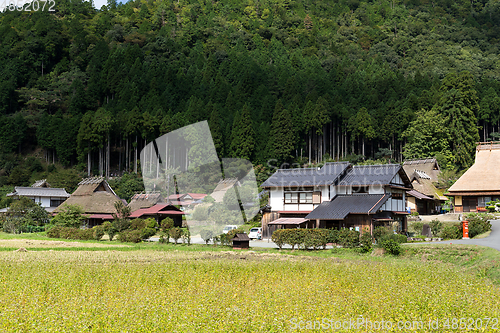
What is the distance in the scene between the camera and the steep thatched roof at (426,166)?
4472 cm

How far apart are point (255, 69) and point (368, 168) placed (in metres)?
45.8

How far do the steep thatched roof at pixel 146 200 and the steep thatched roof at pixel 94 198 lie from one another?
1.83 metres

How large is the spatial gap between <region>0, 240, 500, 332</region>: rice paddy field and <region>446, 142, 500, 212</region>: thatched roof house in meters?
21.8

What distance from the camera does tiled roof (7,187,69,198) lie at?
46.6 metres

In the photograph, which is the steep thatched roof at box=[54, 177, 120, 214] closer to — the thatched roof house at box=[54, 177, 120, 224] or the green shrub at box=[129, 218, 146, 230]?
the thatched roof house at box=[54, 177, 120, 224]

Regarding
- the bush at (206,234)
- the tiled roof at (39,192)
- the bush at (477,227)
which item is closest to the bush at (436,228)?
the bush at (477,227)

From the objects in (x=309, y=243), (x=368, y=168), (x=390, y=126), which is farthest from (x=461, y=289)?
(x=390, y=126)

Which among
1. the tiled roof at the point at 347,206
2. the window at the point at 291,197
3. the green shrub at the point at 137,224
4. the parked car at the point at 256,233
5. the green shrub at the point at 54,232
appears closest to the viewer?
the tiled roof at the point at 347,206

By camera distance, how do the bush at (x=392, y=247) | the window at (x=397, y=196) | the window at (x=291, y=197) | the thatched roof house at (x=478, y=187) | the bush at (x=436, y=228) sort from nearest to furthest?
1. the bush at (x=392, y=247)
2. the bush at (x=436, y=228)
3. the window at (x=397, y=196)
4. the window at (x=291, y=197)
5. the thatched roof house at (x=478, y=187)

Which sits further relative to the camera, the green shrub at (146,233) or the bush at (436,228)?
the green shrub at (146,233)

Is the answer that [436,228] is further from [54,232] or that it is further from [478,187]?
[54,232]

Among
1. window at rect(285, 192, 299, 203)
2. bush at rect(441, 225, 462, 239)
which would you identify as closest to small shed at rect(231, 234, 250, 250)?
window at rect(285, 192, 299, 203)

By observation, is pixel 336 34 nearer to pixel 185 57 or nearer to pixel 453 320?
pixel 185 57

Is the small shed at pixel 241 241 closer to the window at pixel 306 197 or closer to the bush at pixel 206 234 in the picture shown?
the bush at pixel 206 234
